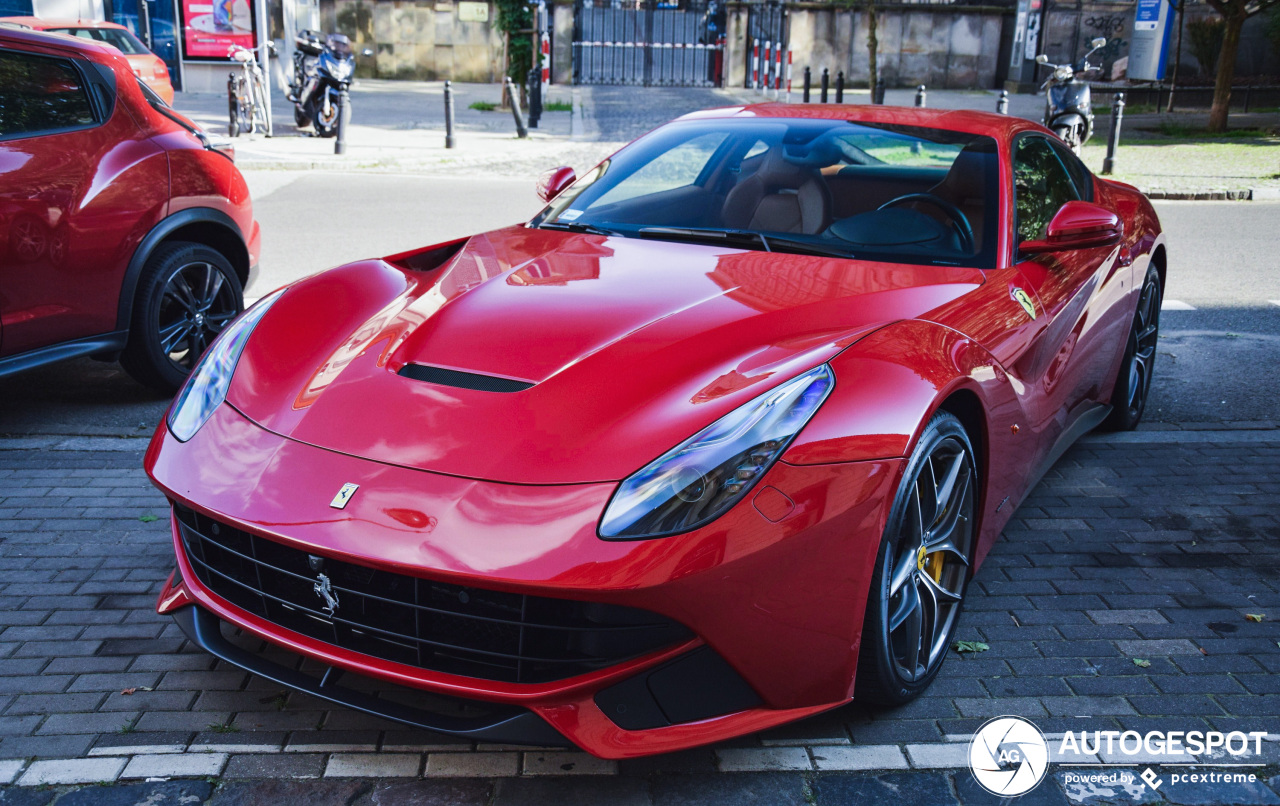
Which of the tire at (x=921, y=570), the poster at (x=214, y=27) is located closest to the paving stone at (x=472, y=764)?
the tire at (x=921, y=570)

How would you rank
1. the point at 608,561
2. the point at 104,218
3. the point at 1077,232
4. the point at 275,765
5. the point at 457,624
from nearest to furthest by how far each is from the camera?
1. the point at 608,561
2. the point at 457,624
3. the point at 275,765
4. the point at 1077,232
5. the point at 104,218

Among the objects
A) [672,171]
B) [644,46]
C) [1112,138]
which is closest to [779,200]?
[672,171]

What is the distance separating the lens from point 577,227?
3939 millimetres

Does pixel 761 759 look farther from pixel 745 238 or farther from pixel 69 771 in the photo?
pixel 745 238

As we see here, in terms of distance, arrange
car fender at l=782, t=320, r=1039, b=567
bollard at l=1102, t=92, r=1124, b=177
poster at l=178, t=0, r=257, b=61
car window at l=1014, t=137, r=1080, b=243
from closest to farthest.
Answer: car fender at l=782, t=320, r=1039, b=567, car window at l=1014, t=137, r=1080, b=243, bollard at l=1102, t=92, r=1124, b=177, poster at l=178, t=0, r=257, b=61

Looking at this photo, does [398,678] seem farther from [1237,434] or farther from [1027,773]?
[1237,434]

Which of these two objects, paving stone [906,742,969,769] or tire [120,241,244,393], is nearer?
paving stone [906,742,969,769]

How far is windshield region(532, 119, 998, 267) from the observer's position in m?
3.62

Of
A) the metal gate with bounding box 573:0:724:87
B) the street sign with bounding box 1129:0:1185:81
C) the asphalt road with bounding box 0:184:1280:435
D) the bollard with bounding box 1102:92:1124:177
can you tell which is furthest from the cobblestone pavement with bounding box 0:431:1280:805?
the metal gate with bounding box 573:0:724:87

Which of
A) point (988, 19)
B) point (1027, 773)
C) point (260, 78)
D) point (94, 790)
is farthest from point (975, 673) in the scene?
point (988, 19)

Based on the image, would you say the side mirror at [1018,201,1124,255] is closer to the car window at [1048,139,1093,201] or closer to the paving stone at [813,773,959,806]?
the car window at [1048,139,1093,201]

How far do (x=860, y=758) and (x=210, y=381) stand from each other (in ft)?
6.44

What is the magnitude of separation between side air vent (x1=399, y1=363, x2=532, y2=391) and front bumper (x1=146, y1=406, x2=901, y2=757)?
1.03 ft

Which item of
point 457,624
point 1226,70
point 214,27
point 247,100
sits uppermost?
point 214,27
